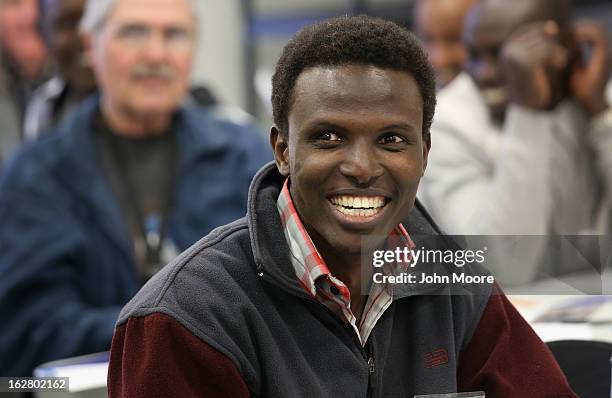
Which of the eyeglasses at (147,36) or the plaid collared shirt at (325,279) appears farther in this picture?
the eyeglasses at (147,36)

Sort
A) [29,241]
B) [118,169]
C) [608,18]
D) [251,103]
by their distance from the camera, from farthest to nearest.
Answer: [251,103] → [608,18] → [118,169] → [29,241]

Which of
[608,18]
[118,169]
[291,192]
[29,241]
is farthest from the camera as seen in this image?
[608,18]

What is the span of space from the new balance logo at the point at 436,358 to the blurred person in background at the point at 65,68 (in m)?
2.13

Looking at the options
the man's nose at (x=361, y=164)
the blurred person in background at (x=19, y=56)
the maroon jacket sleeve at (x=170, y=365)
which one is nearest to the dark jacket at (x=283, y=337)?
the maroon jacket sleeve at (x=170, y=365)

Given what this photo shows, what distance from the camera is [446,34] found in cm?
268

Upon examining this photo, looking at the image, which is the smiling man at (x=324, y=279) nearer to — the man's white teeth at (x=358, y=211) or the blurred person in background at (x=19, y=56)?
the man's white teeth at (x=358, y=211)

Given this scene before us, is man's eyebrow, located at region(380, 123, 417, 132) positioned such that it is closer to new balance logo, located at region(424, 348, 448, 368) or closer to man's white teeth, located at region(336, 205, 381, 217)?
man's white teeth, located at region(336, 205, 381, 217)

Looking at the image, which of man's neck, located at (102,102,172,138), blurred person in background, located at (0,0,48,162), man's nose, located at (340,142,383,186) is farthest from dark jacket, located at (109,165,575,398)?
blurred person in background, located at (0,0,48,162)

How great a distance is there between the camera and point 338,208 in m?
0.94

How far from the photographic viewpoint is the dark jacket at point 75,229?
6.12 ft

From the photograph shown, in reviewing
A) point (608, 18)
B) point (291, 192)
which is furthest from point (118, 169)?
point (608, 18)

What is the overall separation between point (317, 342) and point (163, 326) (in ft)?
0.54

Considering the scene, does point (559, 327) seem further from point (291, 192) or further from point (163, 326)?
point (163, 326)
